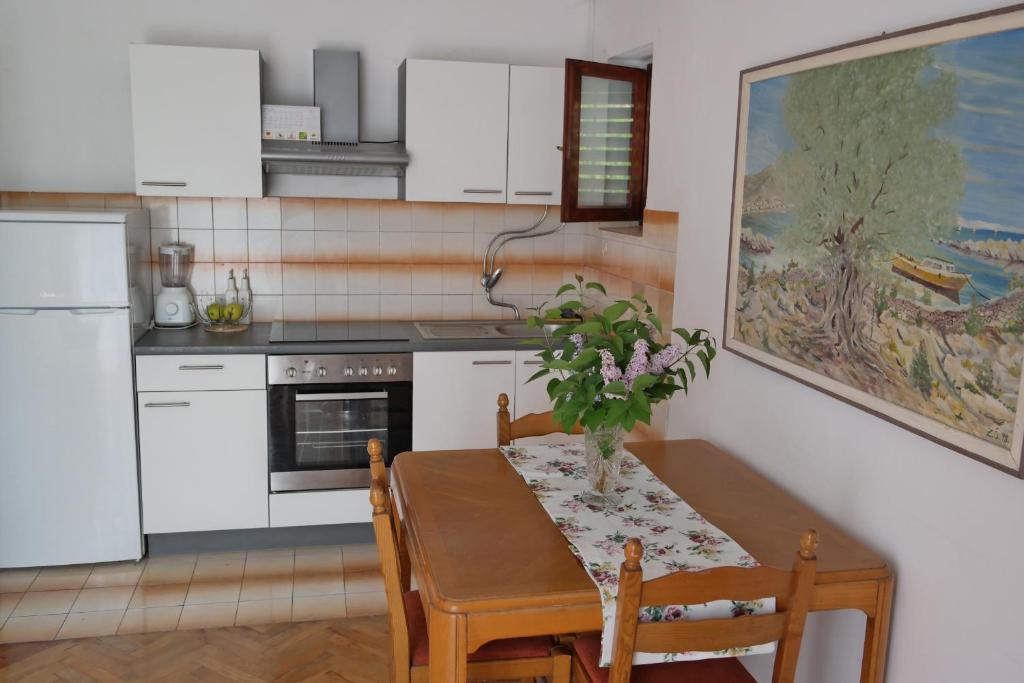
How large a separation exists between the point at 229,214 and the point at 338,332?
0.78m

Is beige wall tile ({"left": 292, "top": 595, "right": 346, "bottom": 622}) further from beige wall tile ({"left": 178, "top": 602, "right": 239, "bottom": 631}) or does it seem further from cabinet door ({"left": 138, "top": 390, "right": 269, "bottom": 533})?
cabinet door ({"left": 138, "top": 390, "right": 269, "bottom": 533})

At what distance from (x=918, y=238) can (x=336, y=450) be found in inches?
107

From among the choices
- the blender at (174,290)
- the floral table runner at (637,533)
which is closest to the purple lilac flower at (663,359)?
the floral table runner at (637,533)

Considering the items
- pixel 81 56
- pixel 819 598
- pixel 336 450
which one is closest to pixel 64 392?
pixel 336 450

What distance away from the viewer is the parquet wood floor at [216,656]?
2.98 meters

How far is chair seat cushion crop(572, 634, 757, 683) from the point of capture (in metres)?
2.01

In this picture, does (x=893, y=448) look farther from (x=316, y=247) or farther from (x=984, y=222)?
(x=316, y=247)

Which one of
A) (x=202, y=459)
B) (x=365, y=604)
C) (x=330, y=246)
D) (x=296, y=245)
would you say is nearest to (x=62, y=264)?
(x=202, y=459)

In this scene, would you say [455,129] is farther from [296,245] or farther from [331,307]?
[331,307]

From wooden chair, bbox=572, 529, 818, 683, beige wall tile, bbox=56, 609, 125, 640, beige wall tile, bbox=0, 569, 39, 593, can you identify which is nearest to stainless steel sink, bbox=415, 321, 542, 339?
beige wall tile, bbox=56, 609, 125, 640

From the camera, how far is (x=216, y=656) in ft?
10.2

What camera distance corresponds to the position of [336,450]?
3.96m

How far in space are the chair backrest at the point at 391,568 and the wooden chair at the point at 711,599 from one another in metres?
0.56

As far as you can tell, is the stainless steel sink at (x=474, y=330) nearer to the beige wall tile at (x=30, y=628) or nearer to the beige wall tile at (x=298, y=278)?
the beige wall tile at (x=298, y=278)
